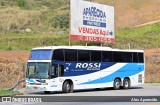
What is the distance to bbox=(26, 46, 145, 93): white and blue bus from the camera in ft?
94.5

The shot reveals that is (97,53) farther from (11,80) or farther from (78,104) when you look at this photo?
(78,104)

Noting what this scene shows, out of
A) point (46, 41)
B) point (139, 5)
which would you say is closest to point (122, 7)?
point (139, 5)

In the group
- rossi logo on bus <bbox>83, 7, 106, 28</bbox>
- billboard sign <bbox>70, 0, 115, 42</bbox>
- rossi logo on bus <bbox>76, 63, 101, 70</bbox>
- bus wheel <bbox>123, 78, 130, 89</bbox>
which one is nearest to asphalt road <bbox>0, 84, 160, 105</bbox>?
bus wheel <bbox>123, 78, 130, 89</bbox>

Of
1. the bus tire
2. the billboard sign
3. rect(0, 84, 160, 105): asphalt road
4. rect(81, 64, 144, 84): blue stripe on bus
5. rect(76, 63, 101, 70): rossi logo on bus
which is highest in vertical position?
the billboard sign

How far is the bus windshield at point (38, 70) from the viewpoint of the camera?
2868 cm

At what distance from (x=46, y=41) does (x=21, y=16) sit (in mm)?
21213

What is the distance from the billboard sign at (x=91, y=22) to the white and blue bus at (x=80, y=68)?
18.5ft

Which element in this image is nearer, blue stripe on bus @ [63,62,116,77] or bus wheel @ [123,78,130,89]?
blue stripe on bus @ [63,62,116,77]

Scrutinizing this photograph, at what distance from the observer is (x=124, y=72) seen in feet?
114

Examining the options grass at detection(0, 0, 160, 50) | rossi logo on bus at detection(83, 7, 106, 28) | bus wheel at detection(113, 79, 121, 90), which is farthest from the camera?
grass at detection(0, 0, 160, 50)

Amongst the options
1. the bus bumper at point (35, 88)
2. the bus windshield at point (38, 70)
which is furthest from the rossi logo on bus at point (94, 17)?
the bus bumper at point (35, 88)

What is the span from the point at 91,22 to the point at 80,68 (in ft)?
33.7

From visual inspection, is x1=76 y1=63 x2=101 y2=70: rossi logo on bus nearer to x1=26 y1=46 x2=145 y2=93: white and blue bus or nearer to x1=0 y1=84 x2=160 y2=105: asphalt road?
x1=26 y1=46 x2=145 y2=93: white and blue bus

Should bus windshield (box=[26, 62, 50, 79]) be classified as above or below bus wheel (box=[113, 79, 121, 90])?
above
